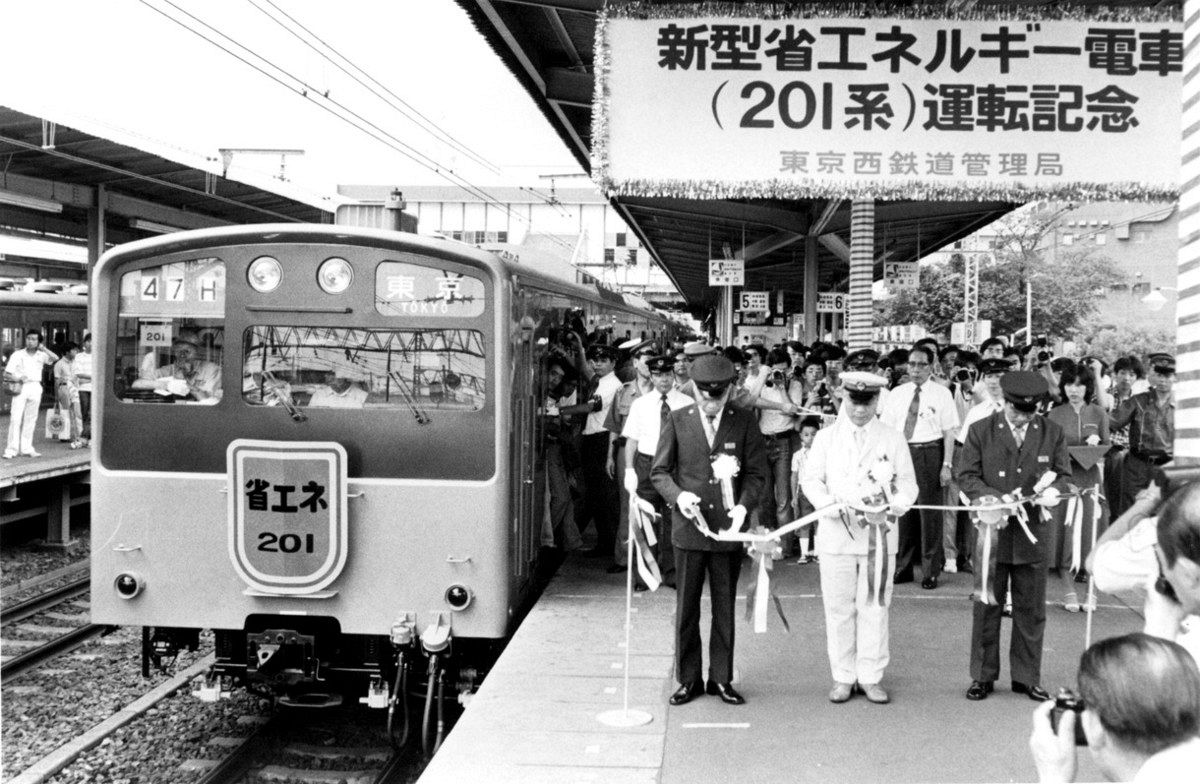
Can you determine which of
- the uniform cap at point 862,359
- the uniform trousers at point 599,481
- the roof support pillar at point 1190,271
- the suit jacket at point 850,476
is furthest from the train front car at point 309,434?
the roof support pillar at point 1190,271

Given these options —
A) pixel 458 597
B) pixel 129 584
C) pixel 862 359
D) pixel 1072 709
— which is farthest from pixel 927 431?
pixel 1072 709

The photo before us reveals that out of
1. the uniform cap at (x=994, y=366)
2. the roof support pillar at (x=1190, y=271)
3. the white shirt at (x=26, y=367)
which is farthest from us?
the white shirt at (x=26, y=367)

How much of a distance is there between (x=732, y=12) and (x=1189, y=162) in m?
2.86

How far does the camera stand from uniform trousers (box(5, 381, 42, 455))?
13734 millimetres

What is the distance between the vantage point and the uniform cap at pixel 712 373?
5.68 m

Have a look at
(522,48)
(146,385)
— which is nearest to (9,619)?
(146,385)

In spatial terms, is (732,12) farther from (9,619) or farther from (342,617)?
(9,619)

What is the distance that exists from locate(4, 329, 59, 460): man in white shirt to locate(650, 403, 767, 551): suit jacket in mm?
10650

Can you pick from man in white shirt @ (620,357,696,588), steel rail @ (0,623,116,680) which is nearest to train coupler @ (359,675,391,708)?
man in white shirt @ (620,357,696,588)

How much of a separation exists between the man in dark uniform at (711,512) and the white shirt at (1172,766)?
3848mm

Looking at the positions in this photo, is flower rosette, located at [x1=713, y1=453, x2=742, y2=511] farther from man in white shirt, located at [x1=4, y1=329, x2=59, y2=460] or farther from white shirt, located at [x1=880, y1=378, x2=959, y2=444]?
man in white shirt, located at [x1=4, y1=329, x2=59, y2=460]

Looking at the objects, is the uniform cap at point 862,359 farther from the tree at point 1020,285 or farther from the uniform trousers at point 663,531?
the tree at point 1020,285

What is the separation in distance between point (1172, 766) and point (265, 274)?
5326 millimetres

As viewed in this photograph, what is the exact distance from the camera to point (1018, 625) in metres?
5.75
